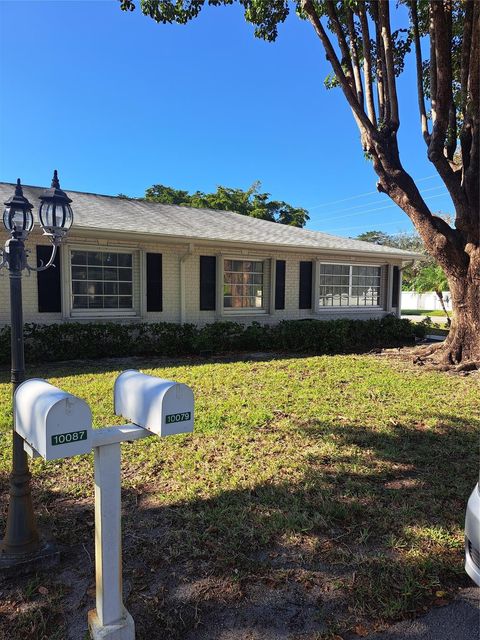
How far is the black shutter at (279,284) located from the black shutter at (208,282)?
1.85 meters

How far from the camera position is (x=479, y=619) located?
222 cm

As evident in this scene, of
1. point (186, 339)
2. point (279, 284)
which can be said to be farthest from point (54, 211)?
point (279, 284)

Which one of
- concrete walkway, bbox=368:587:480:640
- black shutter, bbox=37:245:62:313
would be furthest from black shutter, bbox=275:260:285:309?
concrete walkway, bbox=368:587:480:640

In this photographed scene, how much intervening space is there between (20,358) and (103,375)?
5.09 metres

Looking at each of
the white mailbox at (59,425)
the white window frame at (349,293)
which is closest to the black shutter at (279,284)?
the white window frame at (349,293)

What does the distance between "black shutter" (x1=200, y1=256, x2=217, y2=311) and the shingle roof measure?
72 cm

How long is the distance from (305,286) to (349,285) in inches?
77.5

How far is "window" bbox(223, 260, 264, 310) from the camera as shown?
38.9ft

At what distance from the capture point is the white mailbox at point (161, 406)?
1917 mm

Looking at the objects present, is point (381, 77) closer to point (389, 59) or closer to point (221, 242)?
point (389, 59)

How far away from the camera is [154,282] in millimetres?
10625

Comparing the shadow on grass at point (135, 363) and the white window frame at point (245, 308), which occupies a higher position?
the white window frame at point (245, 308)

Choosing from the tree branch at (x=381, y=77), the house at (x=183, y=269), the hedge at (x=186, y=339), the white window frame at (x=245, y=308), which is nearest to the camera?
the hedge at (x=186, y=339)

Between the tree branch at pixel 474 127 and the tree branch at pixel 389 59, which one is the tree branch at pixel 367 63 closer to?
the tree branch at pixel 389 59
